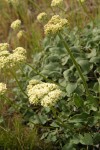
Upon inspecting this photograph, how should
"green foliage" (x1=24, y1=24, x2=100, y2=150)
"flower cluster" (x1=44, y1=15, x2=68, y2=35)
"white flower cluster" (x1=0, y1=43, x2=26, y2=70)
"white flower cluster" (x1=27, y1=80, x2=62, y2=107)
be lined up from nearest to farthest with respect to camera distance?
1. "white flower cluster" (x1=27, y1=80, x2=62, y2=107)
2. "flower cluster" (x1=44, y1=15, x2=68, y2=35)
3. "white flower cluster" (x1=0, y1=43, x2=26, y2=70)
4. "green foliage" (x1=24, y1=24, x2=100, y2=150)

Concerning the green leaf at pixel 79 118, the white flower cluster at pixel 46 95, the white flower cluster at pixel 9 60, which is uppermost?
the white flower cluster at pixel 9 60

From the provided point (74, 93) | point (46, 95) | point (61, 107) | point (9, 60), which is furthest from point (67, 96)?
point (46, 95)

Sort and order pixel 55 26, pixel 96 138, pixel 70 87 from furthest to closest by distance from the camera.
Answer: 1. pixel 70 87
2. pixel 96 138
3. pixel 55 26

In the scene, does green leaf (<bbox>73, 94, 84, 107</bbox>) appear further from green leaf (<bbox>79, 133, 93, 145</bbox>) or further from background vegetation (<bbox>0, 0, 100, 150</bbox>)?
green leaf (<bbox>79, 133, 93, 145</bbox>)

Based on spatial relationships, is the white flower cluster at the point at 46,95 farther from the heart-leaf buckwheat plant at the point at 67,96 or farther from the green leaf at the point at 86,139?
the green leaf at the point at 86,139

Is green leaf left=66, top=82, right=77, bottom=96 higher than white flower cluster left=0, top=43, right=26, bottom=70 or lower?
lower

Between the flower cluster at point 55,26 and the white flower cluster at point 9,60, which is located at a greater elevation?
the flower cluster at point 55,26

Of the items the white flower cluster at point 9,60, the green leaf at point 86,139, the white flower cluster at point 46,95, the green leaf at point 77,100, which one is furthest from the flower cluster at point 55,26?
the green leaf at point 86,139

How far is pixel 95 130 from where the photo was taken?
334cm

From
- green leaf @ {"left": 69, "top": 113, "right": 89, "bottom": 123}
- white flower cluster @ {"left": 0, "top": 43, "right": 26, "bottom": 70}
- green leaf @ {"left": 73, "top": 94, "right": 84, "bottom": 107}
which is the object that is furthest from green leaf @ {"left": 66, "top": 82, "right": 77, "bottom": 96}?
white flower cluster @ {"left": 0, "top": 43, "right": 26, "bottom": 70}

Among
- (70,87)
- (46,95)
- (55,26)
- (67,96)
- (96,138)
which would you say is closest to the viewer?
(46,95)

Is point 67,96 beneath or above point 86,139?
above

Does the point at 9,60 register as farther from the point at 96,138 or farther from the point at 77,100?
the point at 96,138

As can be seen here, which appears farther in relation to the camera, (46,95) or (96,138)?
(96,138)
